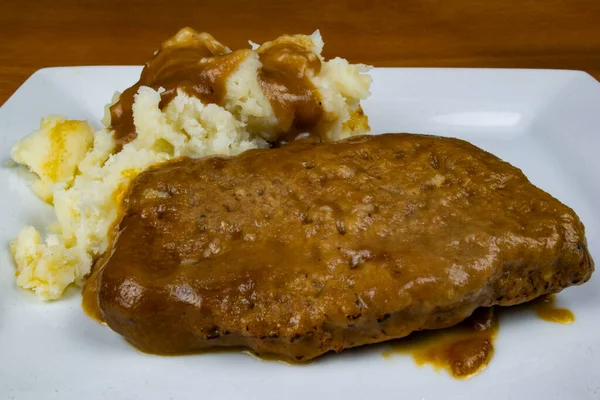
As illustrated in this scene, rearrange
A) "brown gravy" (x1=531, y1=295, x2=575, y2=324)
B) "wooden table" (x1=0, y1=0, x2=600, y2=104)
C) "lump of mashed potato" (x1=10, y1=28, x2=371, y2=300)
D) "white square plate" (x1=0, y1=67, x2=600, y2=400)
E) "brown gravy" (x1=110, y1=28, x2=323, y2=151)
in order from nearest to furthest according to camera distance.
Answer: "white square plate" (x1=0, y1=67, x2=600, y2=400) < "brown gravy" (x1=531, y1=295, x2=575, y2=324) < "lump of mashed potato" (x1=10, y1=28, x2=371, y2=300) < "brown gravy" (x1=110, y1=28, x2=323, y2=151) < "wooden table" (x1=0, y1=0, x2=600, y2=104)

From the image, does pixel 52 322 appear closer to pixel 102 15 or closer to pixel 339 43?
pixel 339 43

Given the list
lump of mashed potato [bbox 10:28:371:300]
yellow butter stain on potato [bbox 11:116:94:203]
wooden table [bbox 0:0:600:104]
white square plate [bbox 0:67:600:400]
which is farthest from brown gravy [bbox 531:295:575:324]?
wooden table [bbox 0:0:600:104]

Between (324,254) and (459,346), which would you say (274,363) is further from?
(459,346)

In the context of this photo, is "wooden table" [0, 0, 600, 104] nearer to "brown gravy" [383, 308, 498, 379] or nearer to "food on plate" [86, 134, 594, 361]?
"food on plate" [86, 134, 594, 361]

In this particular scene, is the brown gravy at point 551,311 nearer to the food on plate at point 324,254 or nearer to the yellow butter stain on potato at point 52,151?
the food on plate at point 324,254

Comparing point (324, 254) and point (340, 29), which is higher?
point (324, 254)

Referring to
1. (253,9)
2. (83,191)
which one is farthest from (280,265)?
(253,9)

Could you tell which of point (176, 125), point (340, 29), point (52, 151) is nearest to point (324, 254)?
point (176, 125)
